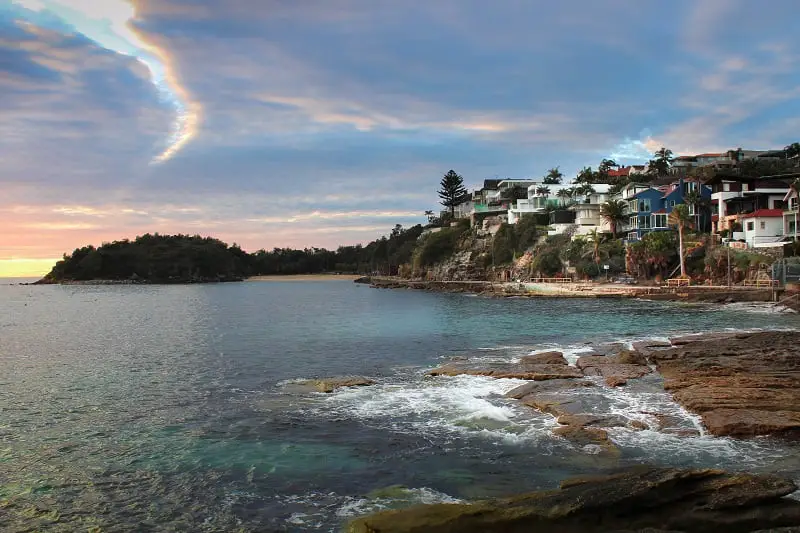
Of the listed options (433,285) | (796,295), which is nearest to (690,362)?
(796,295)

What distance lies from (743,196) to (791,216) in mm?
11036

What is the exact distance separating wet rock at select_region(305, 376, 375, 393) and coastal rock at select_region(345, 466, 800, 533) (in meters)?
13.6

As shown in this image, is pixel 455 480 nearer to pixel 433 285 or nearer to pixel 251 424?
pixel 251 424

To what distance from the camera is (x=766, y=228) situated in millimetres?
77438

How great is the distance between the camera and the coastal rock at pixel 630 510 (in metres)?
10.1

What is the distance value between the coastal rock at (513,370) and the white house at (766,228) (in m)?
65.3

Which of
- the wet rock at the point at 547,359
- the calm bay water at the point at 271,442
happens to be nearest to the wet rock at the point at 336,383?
the calm bay water at the point at 271,442

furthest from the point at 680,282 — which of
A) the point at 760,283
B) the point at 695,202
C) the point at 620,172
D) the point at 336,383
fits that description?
the point at 620,172

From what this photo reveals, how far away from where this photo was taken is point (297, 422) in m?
19.4

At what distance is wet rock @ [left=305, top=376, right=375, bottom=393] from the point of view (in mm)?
24531

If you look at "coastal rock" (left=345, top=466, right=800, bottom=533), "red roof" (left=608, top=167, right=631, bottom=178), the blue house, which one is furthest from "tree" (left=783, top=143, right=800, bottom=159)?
"coastal rock" (left=345, top=466, right=800, bottom=533)

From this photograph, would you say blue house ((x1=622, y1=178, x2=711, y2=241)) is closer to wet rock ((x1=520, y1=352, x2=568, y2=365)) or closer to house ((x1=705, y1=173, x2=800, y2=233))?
house ((x1=705, y1=173, x2=800, y2=233))

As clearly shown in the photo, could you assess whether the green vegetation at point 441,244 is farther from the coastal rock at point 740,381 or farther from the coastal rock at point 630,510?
the coastal rock at point 630,510

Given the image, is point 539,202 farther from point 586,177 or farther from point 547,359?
point 547,359
